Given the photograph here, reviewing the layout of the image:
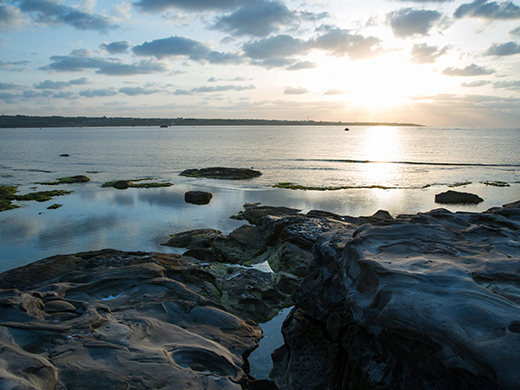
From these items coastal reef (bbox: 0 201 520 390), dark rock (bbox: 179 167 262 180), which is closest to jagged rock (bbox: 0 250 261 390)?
coastal reef (bbox: 0 201 520 390)

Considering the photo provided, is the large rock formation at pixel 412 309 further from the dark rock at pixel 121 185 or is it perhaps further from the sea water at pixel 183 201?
the dark rock at pixel 121 185

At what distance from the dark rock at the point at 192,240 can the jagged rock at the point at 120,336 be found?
5586mm

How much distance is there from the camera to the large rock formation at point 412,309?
445 centimetres

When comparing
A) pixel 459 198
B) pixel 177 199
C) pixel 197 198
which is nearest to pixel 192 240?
pixel 197 198

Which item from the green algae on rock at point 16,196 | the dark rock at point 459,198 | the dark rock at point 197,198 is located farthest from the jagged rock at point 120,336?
the dark rock at point 459,198

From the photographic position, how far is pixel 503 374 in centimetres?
390

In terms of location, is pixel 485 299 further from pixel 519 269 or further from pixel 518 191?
pixel 518 191

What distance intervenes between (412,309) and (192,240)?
1282 centimetres

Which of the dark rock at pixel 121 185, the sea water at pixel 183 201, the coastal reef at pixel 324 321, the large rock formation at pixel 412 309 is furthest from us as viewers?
the dark rock at pixel 121 185

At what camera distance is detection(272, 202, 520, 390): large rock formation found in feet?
14.6

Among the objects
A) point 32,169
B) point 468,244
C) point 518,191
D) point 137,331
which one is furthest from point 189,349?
point 32,169

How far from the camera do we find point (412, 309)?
16.5 feet

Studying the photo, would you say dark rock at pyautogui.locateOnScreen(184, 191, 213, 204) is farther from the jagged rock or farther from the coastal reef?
the jagged rock

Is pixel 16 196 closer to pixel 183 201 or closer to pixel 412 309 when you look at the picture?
pixel 183 201
